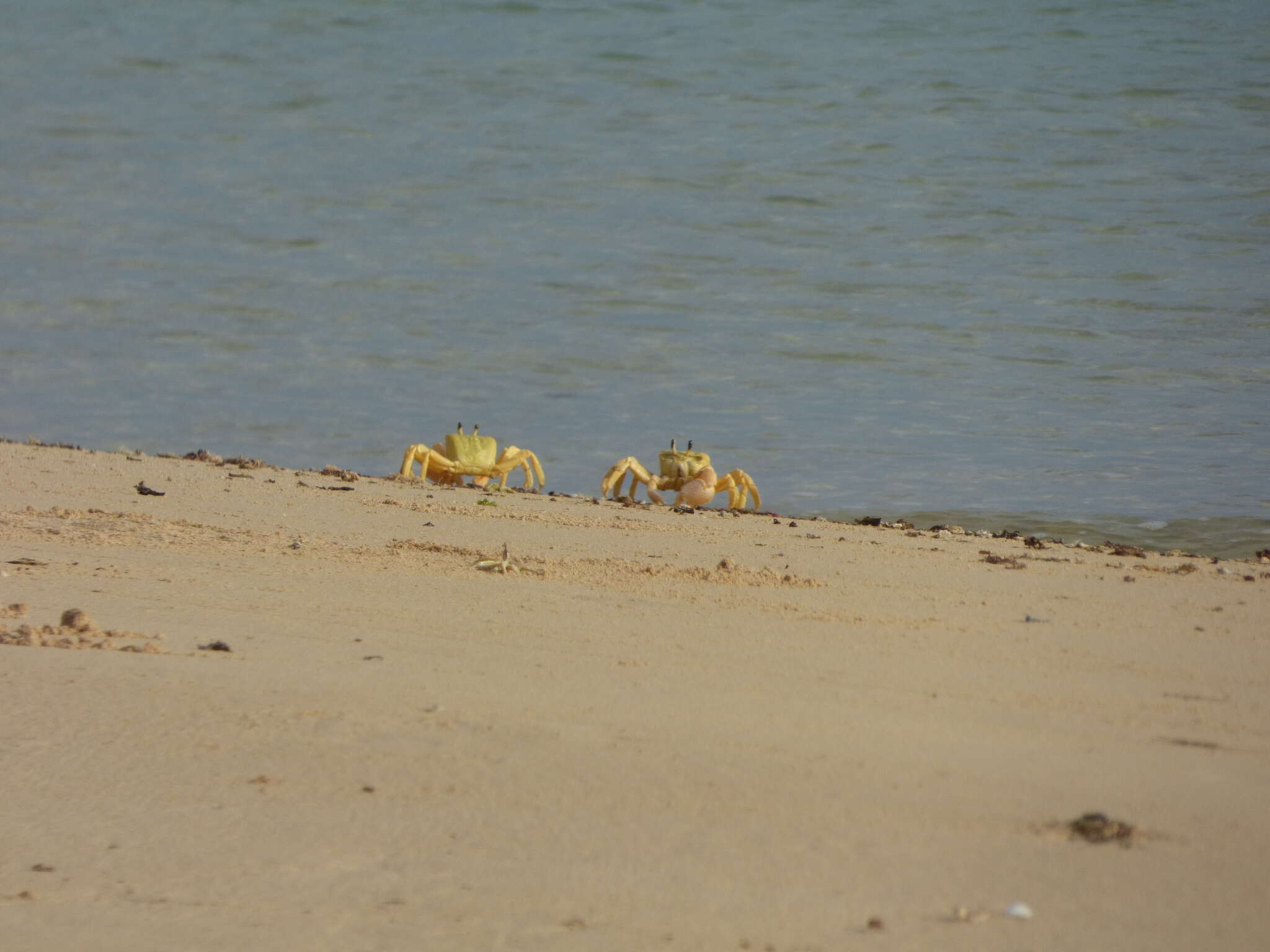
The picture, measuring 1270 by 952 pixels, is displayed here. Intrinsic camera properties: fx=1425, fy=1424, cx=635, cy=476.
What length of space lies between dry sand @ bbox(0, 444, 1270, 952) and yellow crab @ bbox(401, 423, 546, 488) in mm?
4946

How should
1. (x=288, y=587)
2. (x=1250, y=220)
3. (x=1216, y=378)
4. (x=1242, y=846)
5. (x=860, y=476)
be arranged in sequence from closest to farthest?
(x=1242, y=846)
(x=288, y=587)
(x=860, y=476)
(x=1216, y=378)
(x=1250, y=220)

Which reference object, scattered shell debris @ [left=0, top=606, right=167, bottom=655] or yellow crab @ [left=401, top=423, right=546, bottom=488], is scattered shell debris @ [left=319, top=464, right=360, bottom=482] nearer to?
yellow crab @ [left=401, top=423, right=546, bottom=488]

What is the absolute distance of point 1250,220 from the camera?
1850cm

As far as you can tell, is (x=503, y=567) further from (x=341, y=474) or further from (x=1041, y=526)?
(x=1041, y=526)

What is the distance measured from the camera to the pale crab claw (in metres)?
10.2

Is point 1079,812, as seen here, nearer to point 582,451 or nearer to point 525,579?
point 525,579

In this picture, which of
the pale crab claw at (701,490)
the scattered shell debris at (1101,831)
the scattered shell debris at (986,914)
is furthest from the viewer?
the pale crab claw at (701,490)

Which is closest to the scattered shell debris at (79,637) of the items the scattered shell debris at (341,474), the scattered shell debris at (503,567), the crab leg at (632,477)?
the scattered shell debris at (503,567)

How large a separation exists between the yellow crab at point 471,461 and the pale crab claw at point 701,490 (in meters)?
1.04

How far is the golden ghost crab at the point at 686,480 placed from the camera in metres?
10.0

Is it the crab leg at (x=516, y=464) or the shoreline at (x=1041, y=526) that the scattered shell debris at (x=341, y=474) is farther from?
the crab leg at (x=516, y=464)

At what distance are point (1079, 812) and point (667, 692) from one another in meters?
1.15

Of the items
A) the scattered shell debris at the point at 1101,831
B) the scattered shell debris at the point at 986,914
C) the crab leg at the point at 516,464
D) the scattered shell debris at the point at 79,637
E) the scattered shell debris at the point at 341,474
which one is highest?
the crab leg at the point at 516,464

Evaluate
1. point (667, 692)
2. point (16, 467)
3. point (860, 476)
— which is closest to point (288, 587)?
point (667, 692)
